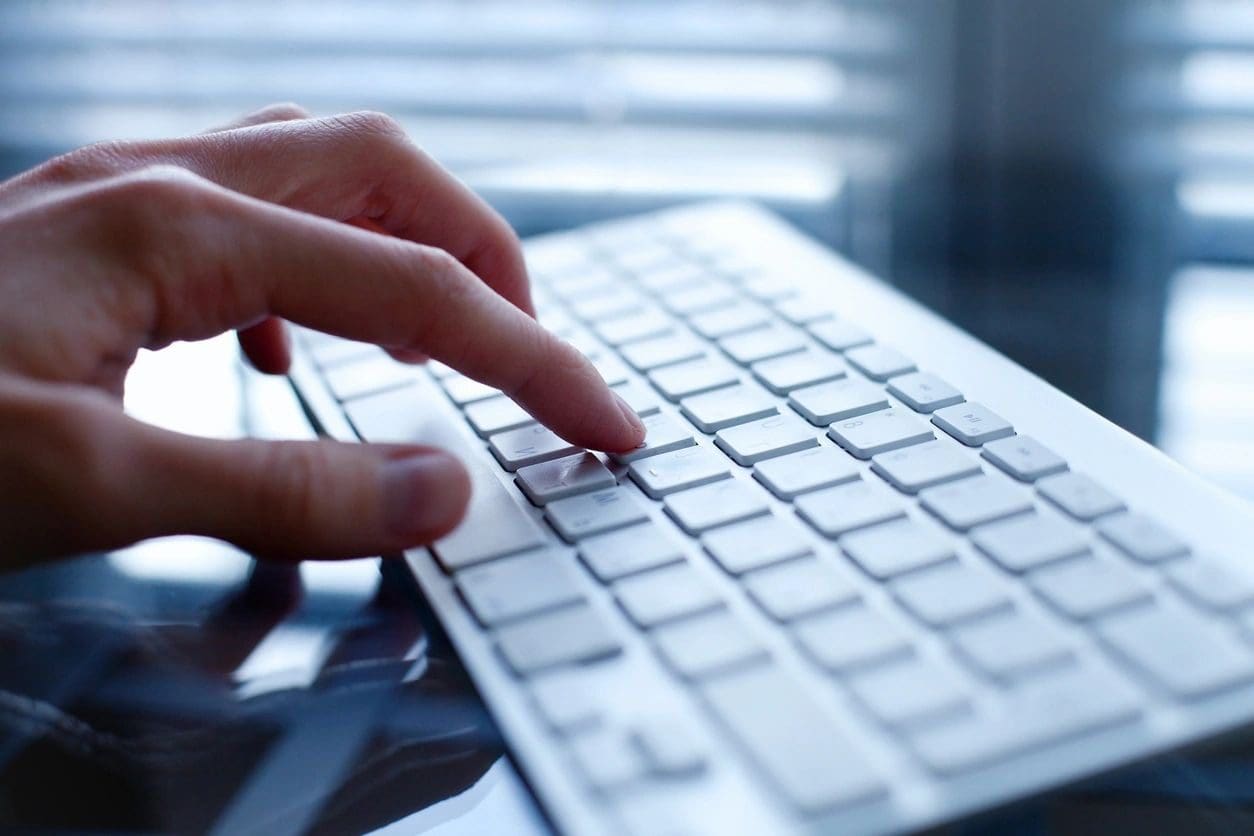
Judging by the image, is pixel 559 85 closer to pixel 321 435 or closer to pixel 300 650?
pixel 321 435

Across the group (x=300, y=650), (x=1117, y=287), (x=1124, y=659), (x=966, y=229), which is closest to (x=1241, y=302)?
(x=1117, y=287)

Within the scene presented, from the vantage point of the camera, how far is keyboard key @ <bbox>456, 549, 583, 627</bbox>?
0.42 metres

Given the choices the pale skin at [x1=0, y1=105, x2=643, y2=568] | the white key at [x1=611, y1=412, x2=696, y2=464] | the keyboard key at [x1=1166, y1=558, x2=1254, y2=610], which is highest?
the pale skin at [x1=0, y1=105, x2=643, y2=568]

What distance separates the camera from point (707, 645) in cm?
38

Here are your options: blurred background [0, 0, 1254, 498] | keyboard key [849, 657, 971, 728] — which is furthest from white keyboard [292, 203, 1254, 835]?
blurred background [0, 0, 1254, 498]

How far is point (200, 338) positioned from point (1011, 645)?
1.13ft

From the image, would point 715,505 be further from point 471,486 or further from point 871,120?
point 871,120

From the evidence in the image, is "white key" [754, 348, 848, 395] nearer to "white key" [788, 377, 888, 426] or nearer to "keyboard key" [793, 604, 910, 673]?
"white key" [788, 377, 888, 426]

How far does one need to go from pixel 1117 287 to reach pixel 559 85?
586mm

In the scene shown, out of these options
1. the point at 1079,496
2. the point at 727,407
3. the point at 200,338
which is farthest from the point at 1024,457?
the point at 200,338

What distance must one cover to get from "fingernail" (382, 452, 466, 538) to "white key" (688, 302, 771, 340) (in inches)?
9.2

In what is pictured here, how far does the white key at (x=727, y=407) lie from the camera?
1.76ft

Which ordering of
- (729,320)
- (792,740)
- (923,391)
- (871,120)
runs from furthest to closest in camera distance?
(871,120) → (729,320) → (923,391) → (792,740)

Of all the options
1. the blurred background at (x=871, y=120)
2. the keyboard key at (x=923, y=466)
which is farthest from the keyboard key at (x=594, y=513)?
the blurred background at (x=871, y=120)
